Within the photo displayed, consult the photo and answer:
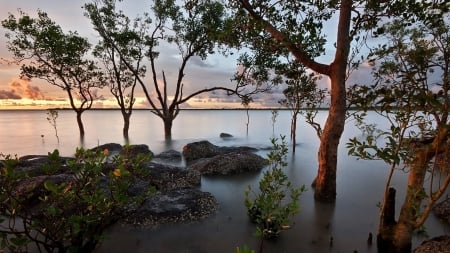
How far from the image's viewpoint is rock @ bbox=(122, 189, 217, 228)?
28.1 ft

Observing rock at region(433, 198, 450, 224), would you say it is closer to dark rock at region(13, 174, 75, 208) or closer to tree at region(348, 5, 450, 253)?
tree at region(348, 5, 450, 253)

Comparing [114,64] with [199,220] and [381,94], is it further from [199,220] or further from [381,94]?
[381,94]

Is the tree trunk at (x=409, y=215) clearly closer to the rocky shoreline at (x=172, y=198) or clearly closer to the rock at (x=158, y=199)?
the rocky shoreline at (x=172, y=198)

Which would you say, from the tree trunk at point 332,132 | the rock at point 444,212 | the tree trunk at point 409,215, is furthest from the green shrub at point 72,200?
the rock at point 444,212

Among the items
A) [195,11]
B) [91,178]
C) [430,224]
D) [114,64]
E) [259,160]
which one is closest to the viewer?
[91,178]

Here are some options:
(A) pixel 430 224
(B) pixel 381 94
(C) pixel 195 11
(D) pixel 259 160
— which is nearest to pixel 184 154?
(D) pixel 259 160

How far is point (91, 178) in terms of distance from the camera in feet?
17.9

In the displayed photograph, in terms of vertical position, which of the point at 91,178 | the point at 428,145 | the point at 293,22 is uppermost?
the point at 293,22

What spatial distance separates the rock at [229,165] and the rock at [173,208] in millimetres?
5161

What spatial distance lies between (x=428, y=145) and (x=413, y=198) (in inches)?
43.1

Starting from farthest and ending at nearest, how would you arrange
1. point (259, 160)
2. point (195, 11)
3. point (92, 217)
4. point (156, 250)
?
point (195, 11), point (259, 160), point (156, 250), point (92, 217)

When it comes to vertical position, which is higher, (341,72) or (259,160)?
(341,72)

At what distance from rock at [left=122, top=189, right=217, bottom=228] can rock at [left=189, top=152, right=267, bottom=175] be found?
5161 mm

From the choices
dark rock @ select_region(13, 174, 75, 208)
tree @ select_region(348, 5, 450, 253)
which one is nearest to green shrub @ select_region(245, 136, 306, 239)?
tree @ select_region(348, 5, 450, 253)
